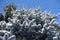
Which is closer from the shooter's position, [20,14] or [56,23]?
[56,23]

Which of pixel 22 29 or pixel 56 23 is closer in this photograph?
pixel 22 29

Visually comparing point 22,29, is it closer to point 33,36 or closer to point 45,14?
point 33,36

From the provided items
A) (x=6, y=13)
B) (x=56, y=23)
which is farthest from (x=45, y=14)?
(x=6, y=13)

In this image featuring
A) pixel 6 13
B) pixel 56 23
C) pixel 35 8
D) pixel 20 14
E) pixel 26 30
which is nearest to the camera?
pixel 26 30

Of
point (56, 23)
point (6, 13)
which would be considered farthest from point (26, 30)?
point (6, 13)

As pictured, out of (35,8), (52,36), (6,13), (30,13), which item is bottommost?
(52,36)

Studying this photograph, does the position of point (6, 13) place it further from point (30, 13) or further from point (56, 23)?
point (56, 23)

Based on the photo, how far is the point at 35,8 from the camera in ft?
28.6

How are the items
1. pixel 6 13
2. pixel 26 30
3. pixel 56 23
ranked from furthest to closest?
pixel 6 13, pixel 56 23, pixel 26 30

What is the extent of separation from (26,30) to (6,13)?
3.68 metres

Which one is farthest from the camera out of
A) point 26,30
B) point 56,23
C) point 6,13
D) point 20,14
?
point 6,13

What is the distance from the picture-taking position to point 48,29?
6863 millimetres

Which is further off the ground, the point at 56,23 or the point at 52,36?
the point at 56,23

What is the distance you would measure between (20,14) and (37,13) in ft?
2.35
